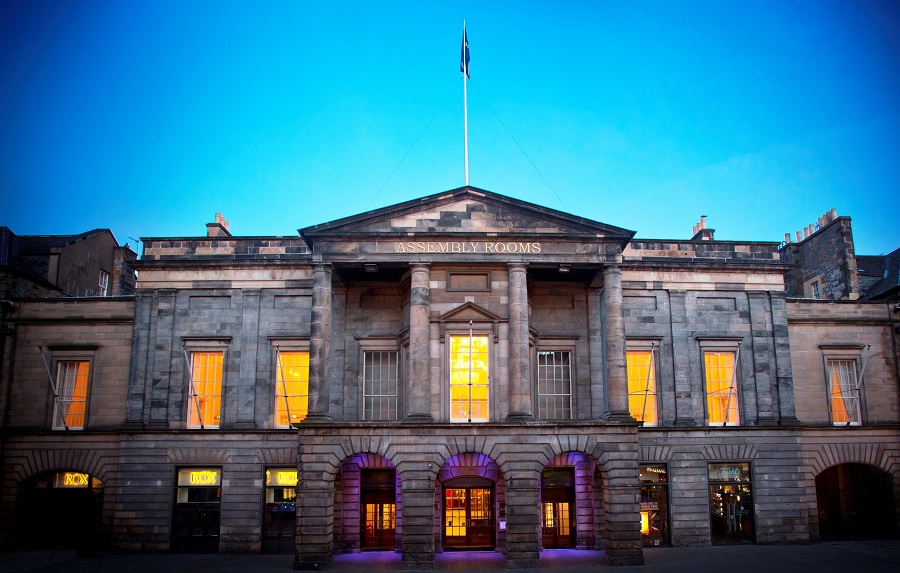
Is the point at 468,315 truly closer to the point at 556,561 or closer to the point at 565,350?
the point at 565,350

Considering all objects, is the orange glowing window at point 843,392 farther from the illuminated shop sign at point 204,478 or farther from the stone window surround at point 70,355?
the stone window surround at point 70,355

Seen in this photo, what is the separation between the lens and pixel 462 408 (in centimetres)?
2572

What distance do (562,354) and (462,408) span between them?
5.02 meters

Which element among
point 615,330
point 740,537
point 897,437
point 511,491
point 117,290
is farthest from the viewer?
point 117,290

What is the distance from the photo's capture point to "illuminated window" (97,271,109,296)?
123ft

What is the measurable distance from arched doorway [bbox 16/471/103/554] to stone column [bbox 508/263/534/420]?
16736 mm

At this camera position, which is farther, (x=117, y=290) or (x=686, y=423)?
(x=117, y=290)

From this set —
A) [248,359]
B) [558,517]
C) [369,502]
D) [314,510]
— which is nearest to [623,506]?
[558,517]

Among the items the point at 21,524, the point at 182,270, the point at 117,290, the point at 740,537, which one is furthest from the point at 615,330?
the point at 117,290

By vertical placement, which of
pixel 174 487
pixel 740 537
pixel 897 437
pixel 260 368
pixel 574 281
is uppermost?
pixel 574 281

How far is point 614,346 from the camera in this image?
25344 millimetres

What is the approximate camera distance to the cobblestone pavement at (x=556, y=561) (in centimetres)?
2256

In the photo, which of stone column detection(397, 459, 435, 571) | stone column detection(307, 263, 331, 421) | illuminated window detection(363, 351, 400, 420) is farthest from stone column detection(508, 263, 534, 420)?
stone column detection(307, 263, 331, 421)

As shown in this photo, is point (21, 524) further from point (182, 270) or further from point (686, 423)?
point (686, 423)
